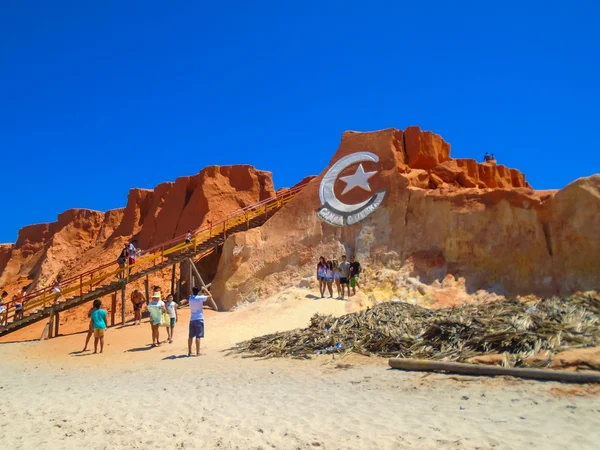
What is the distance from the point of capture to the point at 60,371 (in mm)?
11086

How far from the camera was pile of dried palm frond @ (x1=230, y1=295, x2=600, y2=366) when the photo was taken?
8062 mm

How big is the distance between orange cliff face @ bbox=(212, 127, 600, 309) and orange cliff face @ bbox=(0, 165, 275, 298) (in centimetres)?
936

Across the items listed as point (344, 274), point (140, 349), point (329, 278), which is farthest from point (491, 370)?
point (140, 349)

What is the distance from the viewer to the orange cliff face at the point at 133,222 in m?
28.1

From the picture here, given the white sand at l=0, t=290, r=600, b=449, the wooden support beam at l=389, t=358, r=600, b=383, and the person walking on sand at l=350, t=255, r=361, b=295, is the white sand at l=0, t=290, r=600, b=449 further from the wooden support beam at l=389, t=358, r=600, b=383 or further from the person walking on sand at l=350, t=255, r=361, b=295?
the person walking on sand at l=350, t=255, r=361, b=295

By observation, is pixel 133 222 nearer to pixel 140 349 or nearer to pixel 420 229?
pixel 140 349

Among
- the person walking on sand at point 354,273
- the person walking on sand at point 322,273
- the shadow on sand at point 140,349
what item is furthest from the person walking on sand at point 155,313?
the person walking on sand at point 354,273

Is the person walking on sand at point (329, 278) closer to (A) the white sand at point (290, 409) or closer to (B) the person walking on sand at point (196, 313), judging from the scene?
(B) the person walking on sand at point (196, 313)

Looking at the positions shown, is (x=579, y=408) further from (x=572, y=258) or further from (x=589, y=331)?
(x=572, y=258)

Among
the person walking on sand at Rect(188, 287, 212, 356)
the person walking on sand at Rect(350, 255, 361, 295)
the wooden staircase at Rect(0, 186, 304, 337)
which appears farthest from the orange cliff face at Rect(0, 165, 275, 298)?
the person walking on sand at Rect(188, 287, 212, 356)

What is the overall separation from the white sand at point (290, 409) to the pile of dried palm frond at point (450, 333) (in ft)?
1.92

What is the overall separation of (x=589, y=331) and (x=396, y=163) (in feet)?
33.2

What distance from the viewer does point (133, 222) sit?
32.2m

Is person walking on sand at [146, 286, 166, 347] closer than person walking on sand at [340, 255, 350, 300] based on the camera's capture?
Yes
